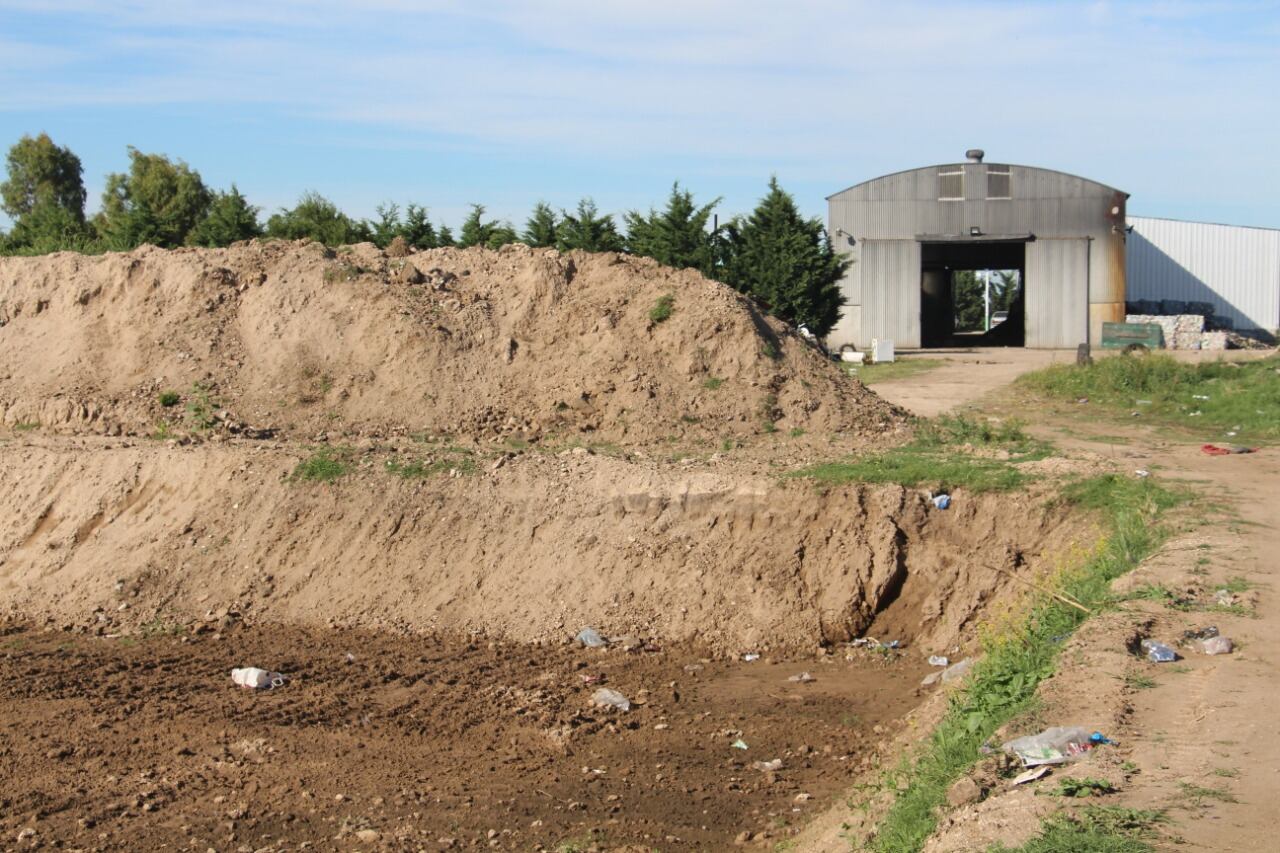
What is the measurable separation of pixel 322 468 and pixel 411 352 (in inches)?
116

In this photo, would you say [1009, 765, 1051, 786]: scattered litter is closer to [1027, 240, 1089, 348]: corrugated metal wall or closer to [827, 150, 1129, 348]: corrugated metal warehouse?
[827, 150, 1129, 348]: corrugated metal warehouse

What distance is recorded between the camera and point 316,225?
2619 cm

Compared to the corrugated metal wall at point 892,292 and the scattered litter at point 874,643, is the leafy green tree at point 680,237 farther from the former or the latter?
the scattered litter at point 874,643

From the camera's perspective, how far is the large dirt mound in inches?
550

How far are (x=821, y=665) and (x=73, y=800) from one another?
5.41m

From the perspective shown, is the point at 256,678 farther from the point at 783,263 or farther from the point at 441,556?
the point at 783,263

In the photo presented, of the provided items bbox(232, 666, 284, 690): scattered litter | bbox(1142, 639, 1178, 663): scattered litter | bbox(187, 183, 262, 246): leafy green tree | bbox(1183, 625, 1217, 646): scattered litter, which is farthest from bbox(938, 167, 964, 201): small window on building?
bbox(1142, 639, 1178, 663): scattered litter

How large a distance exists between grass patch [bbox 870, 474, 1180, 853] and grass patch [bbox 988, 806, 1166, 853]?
0.14ft

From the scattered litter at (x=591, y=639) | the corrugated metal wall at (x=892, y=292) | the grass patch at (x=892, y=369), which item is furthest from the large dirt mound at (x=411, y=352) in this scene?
the corrugated metal wall at (x=892, y=292)

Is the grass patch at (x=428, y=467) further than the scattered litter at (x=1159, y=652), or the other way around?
the grass patch at (x=428, y=467)

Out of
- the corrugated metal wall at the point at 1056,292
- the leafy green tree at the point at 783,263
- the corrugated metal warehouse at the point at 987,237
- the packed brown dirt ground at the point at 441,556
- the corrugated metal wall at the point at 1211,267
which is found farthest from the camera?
the corrugated metal wall at the point at 1211,267

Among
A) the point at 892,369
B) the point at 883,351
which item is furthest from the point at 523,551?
the point at 883,351

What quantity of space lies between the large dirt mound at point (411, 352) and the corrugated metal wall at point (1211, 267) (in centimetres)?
2887

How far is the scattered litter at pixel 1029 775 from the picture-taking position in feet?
17.9
